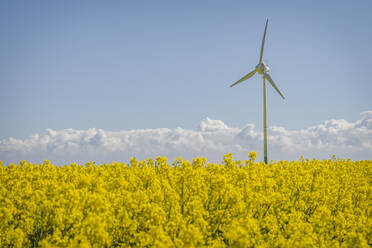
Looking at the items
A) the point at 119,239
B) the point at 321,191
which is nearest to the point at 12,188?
the point at 119,239

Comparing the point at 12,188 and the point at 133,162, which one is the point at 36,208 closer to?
the point at 12,188

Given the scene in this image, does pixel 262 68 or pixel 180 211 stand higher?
pixel 262 68

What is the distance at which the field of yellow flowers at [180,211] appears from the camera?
22.2ft

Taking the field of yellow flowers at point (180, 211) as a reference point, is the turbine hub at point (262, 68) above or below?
above

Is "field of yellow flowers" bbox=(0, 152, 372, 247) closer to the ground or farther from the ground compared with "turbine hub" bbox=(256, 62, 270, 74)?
closer to the ground

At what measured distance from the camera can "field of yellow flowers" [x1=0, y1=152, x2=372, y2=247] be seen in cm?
677

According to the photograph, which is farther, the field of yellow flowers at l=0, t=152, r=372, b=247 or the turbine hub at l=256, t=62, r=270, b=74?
the turbine hub at l=256, t=62, r=270, b=74

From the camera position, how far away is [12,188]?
11008mm

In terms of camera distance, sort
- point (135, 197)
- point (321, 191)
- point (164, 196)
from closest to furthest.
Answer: point (135, 197)
point (164, 196)
point (321, 191)

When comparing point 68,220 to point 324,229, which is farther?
point 324,229

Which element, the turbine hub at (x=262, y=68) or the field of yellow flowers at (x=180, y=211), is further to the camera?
the turbine hub at (x=262, y=68)

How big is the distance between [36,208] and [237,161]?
7.73 metres

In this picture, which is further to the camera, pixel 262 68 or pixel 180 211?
pixel 262 68

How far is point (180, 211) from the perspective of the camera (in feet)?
27.3
